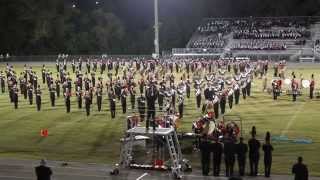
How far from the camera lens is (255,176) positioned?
1448 cm

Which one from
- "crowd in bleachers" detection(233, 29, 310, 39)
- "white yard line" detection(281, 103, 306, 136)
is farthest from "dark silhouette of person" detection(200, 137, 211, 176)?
"crowd in bleachers" detection(233, 29, 310, 39)

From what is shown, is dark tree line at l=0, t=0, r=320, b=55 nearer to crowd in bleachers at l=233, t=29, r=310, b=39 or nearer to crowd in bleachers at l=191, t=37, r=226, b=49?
crowd in bleachers at l=191, t=37, r=226, b=49

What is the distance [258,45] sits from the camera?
55969mm

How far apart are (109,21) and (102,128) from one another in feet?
136

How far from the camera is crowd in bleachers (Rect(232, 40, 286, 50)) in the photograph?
54.9 meters

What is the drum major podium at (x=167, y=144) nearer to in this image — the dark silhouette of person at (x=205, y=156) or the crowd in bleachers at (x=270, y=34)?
→ the dark silhouette of person at (x=205, y=156)

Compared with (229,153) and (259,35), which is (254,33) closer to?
(259,35)

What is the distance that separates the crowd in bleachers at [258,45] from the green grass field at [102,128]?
24856 millimetres

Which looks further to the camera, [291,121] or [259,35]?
[259,35]

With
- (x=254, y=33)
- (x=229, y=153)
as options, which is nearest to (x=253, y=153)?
(x=229, y=153)

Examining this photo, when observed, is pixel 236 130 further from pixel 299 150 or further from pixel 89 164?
pixel 89 164

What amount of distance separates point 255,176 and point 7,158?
6596mm

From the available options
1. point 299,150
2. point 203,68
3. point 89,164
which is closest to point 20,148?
point 89,164

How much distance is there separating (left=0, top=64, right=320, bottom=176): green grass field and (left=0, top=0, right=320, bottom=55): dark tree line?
104ft
